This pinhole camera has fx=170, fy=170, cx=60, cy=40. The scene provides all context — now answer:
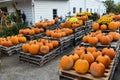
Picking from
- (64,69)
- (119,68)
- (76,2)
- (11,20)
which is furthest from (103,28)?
(76,2)

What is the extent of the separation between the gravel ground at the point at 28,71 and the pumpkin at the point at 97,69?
4.63 ft

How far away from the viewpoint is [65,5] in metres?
17.4

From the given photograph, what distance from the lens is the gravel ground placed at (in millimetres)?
5156

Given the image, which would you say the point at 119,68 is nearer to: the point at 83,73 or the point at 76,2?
the point at 83,73

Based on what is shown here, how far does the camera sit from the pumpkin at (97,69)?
Result: 11.8ft

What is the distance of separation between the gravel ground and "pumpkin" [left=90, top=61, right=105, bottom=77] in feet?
4.63

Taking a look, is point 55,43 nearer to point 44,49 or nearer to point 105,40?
point 44,49

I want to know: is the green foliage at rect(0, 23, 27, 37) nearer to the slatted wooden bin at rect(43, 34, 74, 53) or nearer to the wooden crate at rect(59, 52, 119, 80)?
the slatted wooden bin at rect(43, 34, 74, 53)

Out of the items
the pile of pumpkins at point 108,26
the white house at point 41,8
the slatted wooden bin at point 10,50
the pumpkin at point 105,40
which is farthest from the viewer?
the white house at point 41,8

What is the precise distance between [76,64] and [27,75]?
2.14 meters

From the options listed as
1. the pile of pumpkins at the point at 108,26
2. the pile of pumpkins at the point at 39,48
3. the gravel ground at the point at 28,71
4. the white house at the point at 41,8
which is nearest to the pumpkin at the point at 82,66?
the gravel ground at the point at 28,71

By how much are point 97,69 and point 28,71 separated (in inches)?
109

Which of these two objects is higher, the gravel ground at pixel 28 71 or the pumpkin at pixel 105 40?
the pumpkin at pixel 105 40

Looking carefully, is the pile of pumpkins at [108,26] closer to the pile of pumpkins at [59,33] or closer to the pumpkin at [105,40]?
the pumpkin at [105,40]
